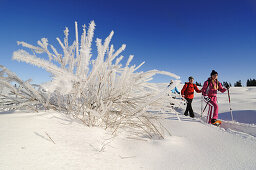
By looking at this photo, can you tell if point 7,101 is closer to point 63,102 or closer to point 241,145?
point 63,102

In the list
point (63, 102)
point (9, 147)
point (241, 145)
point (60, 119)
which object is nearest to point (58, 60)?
point (63, 102)

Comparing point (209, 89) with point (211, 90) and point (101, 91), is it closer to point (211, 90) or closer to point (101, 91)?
point (211, 90)

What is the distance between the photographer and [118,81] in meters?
1.52

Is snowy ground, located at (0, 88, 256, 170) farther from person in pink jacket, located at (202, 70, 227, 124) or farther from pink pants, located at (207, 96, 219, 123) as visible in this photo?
person in pink jacket, located at (202, 70, 227, 124)

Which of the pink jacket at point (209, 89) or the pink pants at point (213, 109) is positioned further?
the pink jacket at point (209, 89)

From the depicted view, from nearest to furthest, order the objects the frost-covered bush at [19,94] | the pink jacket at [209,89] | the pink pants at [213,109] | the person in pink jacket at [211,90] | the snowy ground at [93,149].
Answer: the snowy ground at [93,149] → the frost-covered bush at [19,94] → the pink pants at [213,109] → the person in pink jacket at [211,90] → the pink jacket at [209,89]

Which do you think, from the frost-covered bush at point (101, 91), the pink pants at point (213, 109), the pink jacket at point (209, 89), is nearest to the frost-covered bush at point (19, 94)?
the frost-covered bush at point (101, 91)

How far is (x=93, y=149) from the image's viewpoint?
1.01 meters

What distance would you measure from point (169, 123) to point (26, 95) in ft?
6.28

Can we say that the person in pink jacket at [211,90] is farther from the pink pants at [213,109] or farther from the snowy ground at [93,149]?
the snowy ground at [93,149]

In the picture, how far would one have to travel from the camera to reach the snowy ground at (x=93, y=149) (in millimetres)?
789

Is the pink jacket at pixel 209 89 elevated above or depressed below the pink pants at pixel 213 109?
above

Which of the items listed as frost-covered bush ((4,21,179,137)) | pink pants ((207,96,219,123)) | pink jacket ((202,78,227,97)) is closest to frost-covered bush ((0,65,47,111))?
frost-covered bush ((4,21,179,137))

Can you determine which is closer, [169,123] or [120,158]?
[120,158]
